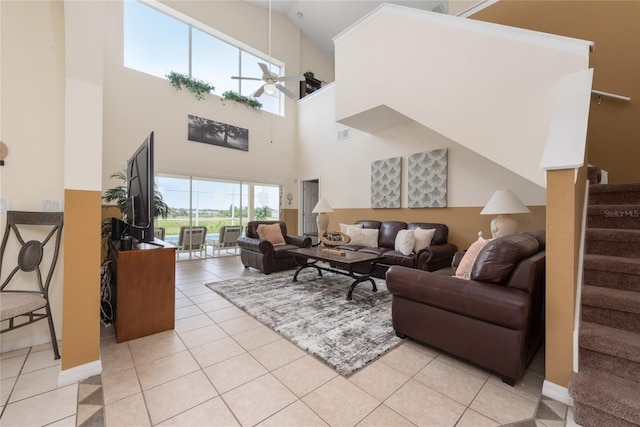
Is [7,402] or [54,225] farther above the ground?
Answer: [54,225]

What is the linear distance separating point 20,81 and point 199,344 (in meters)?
2.59

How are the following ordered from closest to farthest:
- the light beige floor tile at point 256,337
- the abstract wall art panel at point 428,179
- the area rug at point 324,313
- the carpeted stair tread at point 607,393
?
the carpeted stair tread at point 607,393, the area rug at point 324,313, the light beige floor tile at point 256,337, the abstract wall art panel at point 428,179

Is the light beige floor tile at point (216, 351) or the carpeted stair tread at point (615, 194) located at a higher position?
the carpeted stair tread at point (615, 194)

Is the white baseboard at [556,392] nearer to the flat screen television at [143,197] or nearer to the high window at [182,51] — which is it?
the flat screen television at [143,197]

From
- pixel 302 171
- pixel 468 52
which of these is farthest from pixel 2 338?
pixel 302 171

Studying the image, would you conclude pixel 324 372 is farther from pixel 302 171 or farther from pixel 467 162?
pixel 302 171

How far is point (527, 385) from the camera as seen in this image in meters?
1.73

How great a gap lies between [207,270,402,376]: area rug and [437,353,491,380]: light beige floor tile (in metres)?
0.37

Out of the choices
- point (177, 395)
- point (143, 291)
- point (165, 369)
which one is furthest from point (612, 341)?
point (143, 291)

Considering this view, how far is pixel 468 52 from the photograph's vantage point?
3133mm

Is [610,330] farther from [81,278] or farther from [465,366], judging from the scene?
[81,278]

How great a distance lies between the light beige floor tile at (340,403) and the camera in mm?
1454

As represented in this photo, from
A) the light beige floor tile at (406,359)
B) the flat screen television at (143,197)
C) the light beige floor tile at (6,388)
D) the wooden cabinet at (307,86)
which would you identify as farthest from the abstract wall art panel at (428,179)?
the light beige floor tile at (6,388)

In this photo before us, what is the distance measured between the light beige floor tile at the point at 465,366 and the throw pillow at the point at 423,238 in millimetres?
2328
